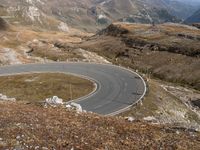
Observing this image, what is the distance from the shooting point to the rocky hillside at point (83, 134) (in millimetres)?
22078

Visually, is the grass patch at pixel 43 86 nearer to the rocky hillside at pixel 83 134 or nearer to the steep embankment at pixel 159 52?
the steep embankment at pixel 159 52

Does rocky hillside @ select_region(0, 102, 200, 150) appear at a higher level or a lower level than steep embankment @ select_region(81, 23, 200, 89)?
higher

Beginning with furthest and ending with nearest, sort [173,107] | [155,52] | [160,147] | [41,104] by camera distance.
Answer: [155,52] < [173,107] < [41,104] < [160,147]

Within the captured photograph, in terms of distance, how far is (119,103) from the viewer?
7475 centimetres

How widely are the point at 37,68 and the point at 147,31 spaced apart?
257 feet

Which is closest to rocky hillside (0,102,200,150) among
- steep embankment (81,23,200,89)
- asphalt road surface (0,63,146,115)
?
asphalt road surface (0,63,146,115)

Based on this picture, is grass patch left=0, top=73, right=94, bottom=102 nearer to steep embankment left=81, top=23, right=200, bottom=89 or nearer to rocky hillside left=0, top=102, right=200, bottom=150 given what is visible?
steep embankment left=81, top=23, right=200, bottom=89

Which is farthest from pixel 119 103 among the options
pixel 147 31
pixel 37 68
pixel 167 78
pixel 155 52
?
pixel 147 31

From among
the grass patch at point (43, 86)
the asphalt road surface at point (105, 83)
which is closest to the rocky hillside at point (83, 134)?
the asphalt road surface at point (105, 83)

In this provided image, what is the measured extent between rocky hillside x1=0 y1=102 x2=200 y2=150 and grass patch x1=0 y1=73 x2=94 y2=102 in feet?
161

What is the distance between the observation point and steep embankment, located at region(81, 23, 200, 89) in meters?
119

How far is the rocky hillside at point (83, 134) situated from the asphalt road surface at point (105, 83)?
39.0 m

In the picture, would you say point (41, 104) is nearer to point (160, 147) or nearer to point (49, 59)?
point (160, 147)

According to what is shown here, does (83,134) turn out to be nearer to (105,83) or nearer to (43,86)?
(43,86)
